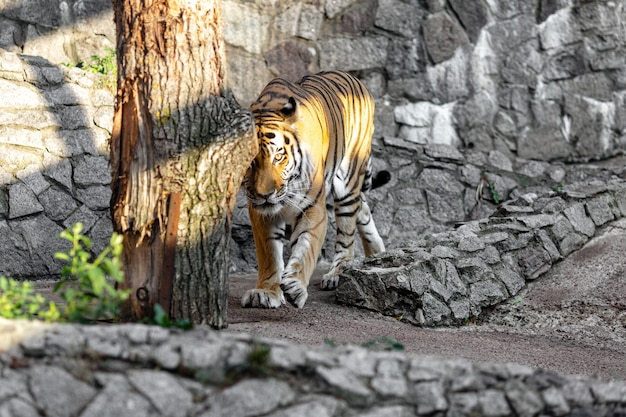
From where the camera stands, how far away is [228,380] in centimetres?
296

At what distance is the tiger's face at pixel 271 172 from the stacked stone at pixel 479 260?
30.2 inches

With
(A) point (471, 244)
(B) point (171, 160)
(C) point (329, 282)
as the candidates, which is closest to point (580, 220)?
(A) point (471, 244)

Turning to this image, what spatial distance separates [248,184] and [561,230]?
2621 mm

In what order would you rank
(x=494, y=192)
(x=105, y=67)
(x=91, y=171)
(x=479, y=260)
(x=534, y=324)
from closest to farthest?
(x=534, y=324) < (x=479, y=260) < (x=91, y=171) < (x=105, y=67) < (x=494, y=192)

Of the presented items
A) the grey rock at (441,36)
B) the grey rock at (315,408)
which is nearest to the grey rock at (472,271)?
the grey rock at (315,408)

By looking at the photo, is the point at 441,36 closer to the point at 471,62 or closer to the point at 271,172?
the point at 471,62

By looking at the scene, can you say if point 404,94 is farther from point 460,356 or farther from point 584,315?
point 460,356

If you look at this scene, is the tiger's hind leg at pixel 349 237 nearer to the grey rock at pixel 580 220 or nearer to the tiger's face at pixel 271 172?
the tiger's face at pixel 271 172

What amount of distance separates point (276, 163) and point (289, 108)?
411 mm

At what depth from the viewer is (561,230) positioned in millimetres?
6602

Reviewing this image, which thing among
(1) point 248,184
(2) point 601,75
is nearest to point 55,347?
(1) point 248,184

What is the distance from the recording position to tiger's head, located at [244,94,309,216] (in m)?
5.31

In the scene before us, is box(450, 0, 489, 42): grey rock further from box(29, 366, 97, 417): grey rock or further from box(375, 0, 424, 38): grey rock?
box(29, 366, 97, 417): grey rock

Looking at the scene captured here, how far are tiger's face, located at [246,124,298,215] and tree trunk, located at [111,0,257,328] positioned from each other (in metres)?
1.14
